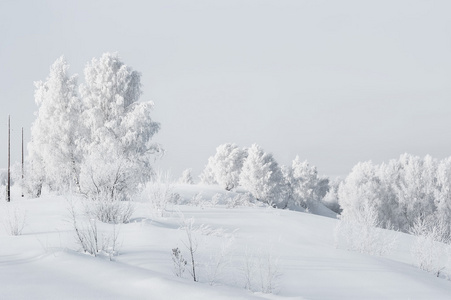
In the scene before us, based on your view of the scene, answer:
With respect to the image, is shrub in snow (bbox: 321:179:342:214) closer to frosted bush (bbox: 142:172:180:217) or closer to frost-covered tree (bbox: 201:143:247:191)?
frost-covered tree (bbox: 201:143:247:191)

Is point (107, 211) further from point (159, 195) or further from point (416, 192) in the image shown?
point (416, 192)

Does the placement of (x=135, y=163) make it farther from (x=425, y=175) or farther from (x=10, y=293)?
(x=425, y=175)

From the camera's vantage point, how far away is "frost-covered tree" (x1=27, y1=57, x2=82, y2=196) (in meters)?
24.3

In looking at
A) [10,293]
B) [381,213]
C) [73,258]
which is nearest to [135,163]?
[73,258]

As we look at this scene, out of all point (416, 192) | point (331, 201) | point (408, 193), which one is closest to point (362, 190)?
point (408, 193)

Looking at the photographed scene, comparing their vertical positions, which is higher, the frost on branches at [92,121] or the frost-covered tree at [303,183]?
the frost on branches at [92,121]

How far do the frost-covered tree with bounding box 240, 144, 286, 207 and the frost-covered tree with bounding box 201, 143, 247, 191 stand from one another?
10.9 ft

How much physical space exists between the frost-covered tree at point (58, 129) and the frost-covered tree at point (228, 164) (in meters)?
32.8

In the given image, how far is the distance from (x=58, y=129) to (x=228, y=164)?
115ft

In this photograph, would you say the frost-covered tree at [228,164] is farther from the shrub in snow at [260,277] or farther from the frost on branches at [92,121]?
the shrub in snow at [260,277]

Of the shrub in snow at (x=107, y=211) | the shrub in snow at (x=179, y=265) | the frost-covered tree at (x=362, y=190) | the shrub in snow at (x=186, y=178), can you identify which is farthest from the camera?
the shrub in snow at (x=186, y=178)

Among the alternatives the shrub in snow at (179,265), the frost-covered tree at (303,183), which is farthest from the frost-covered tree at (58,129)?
the frost-covered tree at (303,183)

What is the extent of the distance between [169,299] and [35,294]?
1296 millimetres

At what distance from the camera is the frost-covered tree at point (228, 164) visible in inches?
2254
